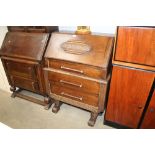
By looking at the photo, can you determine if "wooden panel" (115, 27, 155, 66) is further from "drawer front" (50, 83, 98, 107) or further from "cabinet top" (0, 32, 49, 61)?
"cabinet top" (0, 32, 49, 61)

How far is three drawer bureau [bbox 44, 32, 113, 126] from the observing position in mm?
1288

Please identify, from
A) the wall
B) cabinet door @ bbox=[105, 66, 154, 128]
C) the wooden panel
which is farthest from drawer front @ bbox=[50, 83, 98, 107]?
the wall

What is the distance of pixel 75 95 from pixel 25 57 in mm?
727

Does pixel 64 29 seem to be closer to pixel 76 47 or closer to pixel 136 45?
pixel 76 47

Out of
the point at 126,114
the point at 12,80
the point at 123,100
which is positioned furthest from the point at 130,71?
the point at 12,80

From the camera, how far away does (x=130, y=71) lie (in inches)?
45.6

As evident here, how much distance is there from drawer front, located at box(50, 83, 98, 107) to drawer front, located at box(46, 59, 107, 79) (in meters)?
0.24

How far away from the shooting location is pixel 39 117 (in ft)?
5.89

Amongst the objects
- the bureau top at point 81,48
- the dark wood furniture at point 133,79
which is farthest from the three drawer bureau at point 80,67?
the dark wood furniture at point 133,79

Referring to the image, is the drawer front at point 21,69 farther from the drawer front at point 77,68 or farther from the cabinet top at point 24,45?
the drawer front at point 77,68

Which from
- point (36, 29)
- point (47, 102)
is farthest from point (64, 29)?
point (47, 102)

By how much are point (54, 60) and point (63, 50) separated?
143 mm

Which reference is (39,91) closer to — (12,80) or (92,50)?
(12,80)

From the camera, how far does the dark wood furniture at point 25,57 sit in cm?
157
